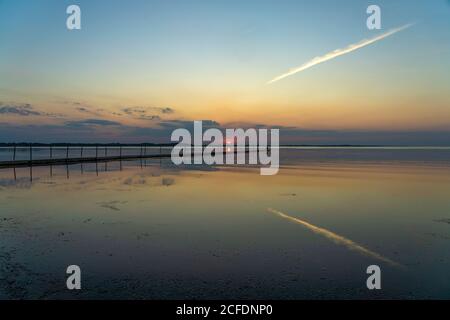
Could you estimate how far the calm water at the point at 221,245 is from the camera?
Result: 8.01 m

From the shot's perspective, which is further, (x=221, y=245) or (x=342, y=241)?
(x=342, y=241)

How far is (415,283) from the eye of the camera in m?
8.34

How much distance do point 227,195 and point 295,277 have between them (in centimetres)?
1364

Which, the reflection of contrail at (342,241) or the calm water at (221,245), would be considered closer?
the calm water at (221,245)

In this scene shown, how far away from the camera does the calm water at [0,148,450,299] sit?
801cm

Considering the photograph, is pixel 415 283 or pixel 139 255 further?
pixel 139 255

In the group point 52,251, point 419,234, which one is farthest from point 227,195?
point 52,251

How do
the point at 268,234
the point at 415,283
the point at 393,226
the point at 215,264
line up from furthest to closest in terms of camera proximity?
the point at 393,226 → the point at 268,234 → the point at 215,264 → the point at 415,283

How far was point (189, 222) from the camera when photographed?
14.5m

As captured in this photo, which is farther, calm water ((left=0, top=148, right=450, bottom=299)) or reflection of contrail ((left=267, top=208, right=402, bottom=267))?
reflection of contrail ((left=267, top=208, right=402, bottom=267))

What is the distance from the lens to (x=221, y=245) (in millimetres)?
11258

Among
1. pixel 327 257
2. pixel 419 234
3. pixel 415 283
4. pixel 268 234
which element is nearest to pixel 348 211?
pixel 419 234
